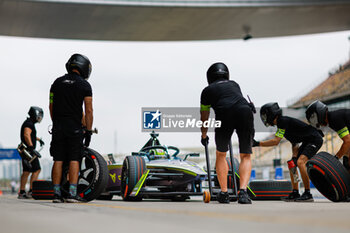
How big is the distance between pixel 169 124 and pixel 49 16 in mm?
16648

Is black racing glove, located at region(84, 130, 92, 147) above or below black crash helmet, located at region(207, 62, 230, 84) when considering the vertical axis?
below

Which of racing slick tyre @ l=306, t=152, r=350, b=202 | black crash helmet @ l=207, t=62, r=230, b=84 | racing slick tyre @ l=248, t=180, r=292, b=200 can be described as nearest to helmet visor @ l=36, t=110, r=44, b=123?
racing slick tyre @ l=248, t=180, r=292, b=200

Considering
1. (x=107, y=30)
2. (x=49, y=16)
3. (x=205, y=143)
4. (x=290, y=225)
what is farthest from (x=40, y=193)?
(x=107, y=30)

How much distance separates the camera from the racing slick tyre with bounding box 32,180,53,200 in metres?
8.61

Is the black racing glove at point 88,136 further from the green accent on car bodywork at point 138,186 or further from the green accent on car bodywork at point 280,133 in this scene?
the green accent on car bodywork at point 280,133

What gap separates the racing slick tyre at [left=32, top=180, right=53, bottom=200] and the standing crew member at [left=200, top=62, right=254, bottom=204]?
3476mm

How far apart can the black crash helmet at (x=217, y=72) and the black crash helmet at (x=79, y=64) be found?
1.53 meters

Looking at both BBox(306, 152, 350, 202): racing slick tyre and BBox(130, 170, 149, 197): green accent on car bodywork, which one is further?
BBox(130, 170, 149, 197): green accent on car bodywork

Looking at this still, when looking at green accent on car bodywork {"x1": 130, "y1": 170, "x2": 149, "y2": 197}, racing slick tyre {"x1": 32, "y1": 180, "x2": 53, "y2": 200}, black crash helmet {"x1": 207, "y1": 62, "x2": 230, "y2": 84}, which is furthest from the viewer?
racing slick tyre {"x1": 32, "y1": 180, "x2": 53, "y2": 200}

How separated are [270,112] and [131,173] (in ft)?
6.89

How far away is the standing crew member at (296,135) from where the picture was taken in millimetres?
7270

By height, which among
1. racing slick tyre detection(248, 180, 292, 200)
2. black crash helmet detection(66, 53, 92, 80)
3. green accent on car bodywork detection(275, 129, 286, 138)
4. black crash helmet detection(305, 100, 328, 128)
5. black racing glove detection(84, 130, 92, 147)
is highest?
black crash helmet detection(66, 53, 92, 80)

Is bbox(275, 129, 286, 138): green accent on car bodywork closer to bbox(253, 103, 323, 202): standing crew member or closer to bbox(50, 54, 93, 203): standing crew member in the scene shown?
bbox(253, 103, 323, 202): standing crew member

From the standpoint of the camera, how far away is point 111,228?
102 inches
